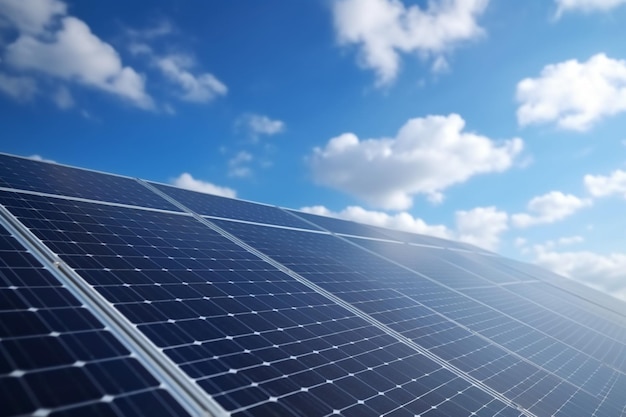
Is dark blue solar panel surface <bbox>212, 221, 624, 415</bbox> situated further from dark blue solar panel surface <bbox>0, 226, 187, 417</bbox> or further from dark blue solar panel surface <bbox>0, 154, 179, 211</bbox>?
dark blue solar panel surface <bbox>0, 226, 187, 417</bbox>

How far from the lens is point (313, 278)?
13281mm

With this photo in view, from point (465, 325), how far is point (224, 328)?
10433 mm

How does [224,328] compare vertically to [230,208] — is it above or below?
below

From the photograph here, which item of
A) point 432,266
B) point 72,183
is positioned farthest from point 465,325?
point 72,183

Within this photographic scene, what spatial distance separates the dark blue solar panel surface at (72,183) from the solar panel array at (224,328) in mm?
105

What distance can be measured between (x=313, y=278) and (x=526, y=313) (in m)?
14.3

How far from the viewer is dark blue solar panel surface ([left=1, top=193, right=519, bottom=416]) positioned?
638cm

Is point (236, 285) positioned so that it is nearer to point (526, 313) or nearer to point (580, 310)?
point (526, 313)

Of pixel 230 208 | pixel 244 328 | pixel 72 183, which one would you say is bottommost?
pixel 244 328

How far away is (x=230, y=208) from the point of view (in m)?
20.1

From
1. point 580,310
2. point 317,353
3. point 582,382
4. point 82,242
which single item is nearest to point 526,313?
point 582,382

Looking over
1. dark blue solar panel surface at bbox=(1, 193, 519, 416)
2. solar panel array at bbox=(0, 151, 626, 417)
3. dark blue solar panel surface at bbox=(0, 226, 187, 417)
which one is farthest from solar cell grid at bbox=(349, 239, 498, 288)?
dark blue solar panel surface at bbox=(0, 226, 187, 417)

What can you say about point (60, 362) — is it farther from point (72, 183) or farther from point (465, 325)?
point (465, 325)

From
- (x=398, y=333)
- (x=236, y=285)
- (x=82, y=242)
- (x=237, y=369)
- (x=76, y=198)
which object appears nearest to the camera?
(x=237, y=369)
